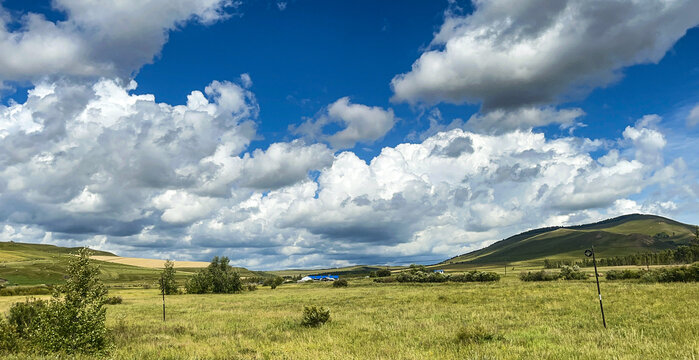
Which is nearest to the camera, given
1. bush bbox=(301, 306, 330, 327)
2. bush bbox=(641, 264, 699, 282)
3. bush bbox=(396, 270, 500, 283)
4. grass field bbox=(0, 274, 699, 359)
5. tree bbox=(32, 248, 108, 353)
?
grass field bbox=(0, 274, 699, 359)

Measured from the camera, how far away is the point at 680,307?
1063 inches

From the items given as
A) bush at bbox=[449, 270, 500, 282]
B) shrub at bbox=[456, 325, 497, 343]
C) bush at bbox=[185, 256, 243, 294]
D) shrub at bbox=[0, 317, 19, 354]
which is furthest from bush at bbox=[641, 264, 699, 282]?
bush at bbox=[185, 256, 243, 294]

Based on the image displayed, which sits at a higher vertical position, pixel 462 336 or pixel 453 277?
pixel 462 336

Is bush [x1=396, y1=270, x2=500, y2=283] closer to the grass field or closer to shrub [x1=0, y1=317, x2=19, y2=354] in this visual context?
the grass field

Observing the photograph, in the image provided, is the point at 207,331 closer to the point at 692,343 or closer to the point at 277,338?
the point at 277,338

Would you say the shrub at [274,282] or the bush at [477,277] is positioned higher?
the bush at [477,277]

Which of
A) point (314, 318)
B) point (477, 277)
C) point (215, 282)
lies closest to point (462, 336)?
point (314, 318)

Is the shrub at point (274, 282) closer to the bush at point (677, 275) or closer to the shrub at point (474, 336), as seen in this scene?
the bush at point (677, 275)

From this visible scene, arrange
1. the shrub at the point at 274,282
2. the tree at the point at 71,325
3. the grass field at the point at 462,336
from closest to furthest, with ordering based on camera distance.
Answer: the grass field at the point at 462,336 → the tree at the point at 71,325 → the shrub at the point at 274,282

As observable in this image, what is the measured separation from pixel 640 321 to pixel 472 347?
495 inches

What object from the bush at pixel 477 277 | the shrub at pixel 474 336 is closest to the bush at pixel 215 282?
the bush at pixel 477 277

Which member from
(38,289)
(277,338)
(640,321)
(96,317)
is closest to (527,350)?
(640,321)

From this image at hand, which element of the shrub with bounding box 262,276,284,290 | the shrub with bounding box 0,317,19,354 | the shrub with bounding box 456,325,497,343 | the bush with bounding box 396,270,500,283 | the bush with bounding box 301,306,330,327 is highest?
the shrub with bounding box 0,317,19,354

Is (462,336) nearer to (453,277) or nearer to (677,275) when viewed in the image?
(677,275)
